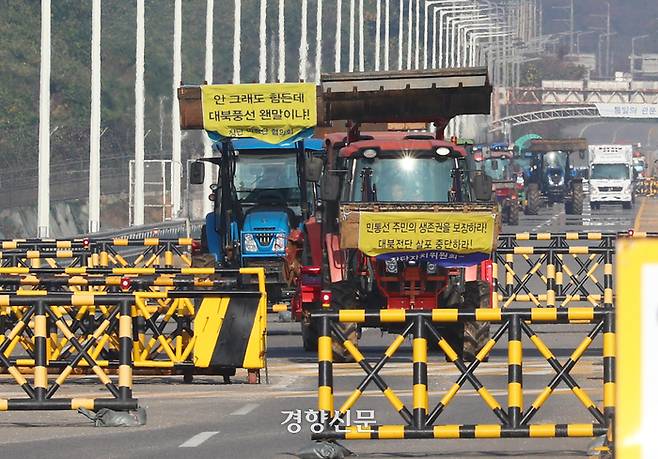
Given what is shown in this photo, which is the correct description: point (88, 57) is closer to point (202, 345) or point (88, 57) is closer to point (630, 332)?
point (202, 345)

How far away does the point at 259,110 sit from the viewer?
87.6 ft

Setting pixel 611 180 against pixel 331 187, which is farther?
pixel 611 180

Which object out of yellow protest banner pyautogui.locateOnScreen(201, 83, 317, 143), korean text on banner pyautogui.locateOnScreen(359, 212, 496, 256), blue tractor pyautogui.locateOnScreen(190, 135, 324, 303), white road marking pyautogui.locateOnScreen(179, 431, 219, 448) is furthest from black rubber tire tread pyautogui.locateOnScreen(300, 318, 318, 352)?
white road marking pyautogui.locateOnScreen(179, 431, 219, 448)

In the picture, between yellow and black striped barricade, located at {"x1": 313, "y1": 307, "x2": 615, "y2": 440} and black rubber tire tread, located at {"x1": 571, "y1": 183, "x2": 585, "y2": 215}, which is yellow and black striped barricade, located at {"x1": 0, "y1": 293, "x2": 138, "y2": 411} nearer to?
yellow and black striped barricade, located at {"x1": 313, "y1": 307, "x2": 615, "y2": 440}

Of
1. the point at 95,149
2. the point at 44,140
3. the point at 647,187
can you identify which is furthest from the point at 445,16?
the point at 44,140

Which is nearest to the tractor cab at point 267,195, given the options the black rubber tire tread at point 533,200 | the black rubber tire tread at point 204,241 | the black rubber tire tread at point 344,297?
the black rubber tire tread at point 204,241

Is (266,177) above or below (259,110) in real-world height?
below

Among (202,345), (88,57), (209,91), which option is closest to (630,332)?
(202,345)

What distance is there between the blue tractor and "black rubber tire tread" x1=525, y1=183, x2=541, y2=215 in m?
54.5

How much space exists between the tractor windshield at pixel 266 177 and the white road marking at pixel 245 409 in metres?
11.3

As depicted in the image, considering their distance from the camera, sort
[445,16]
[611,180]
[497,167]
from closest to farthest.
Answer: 1. [497,167]
2. [611,180]
3. [445,16]

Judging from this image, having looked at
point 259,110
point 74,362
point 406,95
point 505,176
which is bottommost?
point 505,176

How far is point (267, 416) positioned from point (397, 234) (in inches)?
198

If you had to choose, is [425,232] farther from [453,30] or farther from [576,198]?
[453,30]
